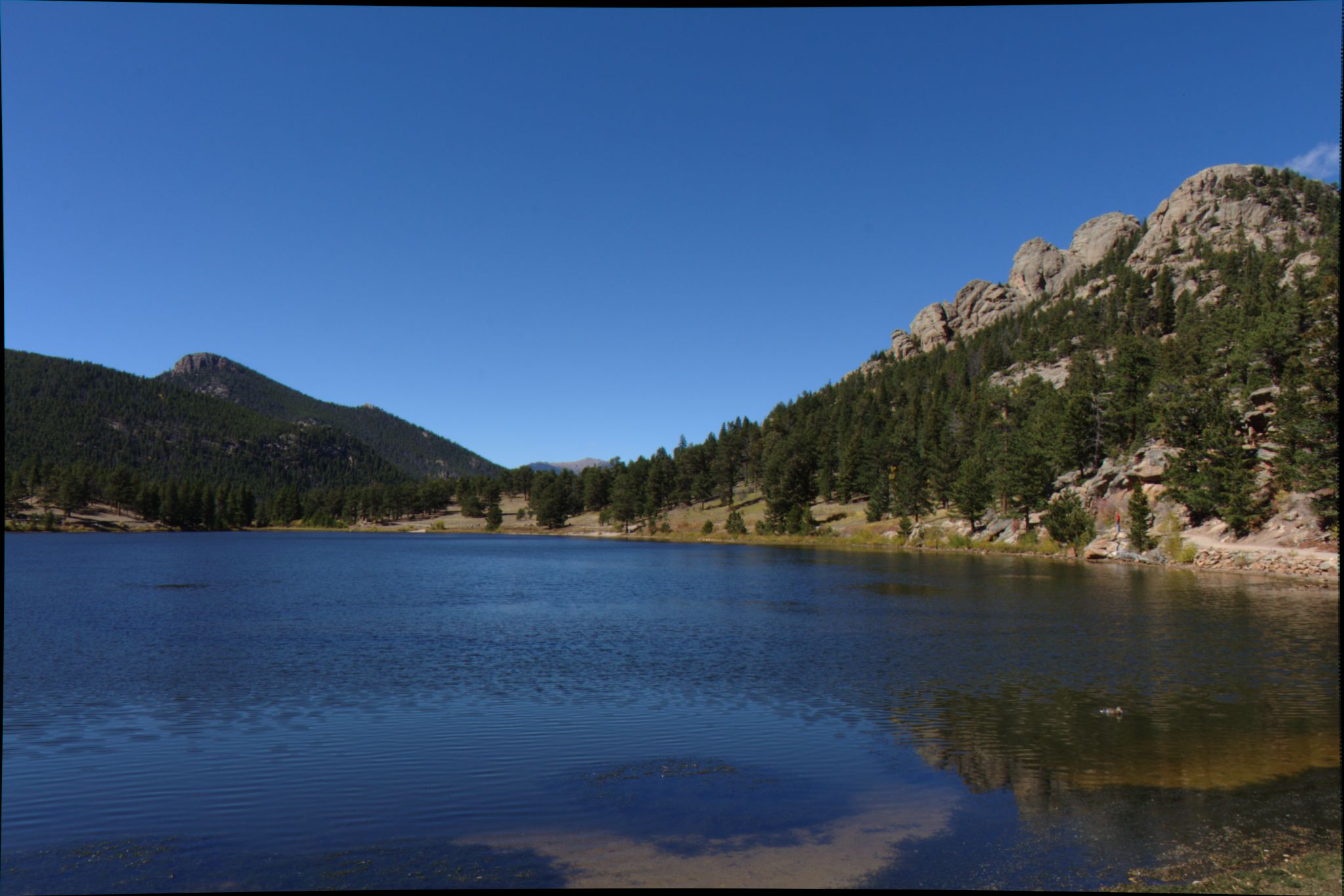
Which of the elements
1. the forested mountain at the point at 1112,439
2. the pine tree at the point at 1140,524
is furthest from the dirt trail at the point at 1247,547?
the pine tree at the point at 1140,524

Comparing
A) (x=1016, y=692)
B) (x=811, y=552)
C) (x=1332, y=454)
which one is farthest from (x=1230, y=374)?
(x=1016, y=692)

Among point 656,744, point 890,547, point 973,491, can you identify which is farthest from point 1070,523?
point 656,744

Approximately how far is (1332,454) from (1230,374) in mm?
32462

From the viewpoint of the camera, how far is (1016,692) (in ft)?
91.0

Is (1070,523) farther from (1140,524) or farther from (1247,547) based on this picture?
(1247,547)

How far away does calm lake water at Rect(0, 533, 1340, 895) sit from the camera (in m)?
14.6

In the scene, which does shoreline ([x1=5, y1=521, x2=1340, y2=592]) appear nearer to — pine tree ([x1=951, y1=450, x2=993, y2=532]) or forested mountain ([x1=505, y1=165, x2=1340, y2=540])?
forested mountain ([x1=505, y1=165, x2=1340, y2=540])

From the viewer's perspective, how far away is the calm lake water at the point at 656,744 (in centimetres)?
1465

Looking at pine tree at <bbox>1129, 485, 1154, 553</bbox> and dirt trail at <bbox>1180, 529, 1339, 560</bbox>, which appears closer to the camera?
dirt trail at <bbox>1180, 529, 1339, 560</bbox>

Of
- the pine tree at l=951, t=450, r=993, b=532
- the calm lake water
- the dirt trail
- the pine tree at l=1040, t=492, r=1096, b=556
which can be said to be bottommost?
the calm lake water

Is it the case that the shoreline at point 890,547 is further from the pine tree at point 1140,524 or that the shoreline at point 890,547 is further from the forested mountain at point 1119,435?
the forested mountain at point 1119,435

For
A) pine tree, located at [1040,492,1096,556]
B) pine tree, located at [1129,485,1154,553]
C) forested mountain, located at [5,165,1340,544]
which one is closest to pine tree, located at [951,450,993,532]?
forested mountain, located at [5,165,1340,544]

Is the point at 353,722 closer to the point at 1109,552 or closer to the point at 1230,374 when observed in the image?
the point at 1109,552

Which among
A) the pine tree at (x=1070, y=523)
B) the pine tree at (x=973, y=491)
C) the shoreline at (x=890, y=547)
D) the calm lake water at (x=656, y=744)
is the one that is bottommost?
the calm lake water at (x=656, y=744)
